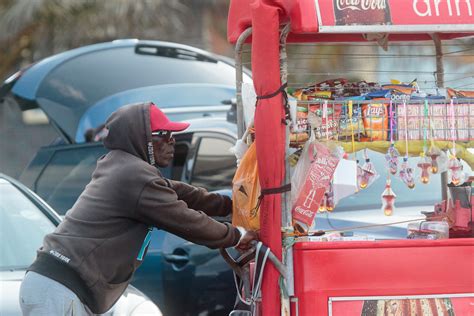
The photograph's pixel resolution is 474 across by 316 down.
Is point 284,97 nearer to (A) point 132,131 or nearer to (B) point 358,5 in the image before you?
(B) point 358,5

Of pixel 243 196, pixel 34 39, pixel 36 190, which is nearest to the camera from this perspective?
pixel 243 196

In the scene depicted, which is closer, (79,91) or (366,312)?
(366,312)

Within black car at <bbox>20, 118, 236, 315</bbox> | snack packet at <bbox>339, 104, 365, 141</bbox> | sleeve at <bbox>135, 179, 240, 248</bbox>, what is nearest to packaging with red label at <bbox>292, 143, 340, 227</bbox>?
snack packet at <bbox>339, 104, 365, 141</bbox>

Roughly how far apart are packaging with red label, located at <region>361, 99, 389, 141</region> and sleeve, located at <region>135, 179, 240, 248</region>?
806mm

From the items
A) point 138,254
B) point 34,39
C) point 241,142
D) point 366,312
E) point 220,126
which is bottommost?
point 366,312

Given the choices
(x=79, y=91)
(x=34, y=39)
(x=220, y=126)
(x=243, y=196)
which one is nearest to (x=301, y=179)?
(x=243, y=196)

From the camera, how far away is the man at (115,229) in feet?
13.2

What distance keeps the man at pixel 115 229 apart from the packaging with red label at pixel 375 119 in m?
0.76

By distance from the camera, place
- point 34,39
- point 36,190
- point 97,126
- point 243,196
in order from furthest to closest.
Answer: point 34,39
point 97,126
point 36,190
point 243,196

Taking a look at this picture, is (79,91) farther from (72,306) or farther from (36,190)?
(72,306)

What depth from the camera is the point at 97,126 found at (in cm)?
894

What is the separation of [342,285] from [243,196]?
0.68 m

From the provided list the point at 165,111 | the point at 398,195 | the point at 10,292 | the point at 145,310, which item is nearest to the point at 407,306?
the point at 145,310

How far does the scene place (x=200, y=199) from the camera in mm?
4539
